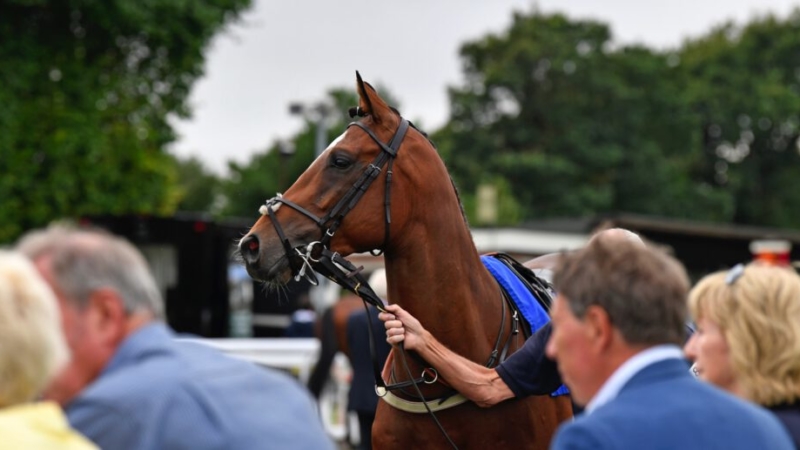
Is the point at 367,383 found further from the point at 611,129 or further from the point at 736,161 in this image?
the point at 736,161

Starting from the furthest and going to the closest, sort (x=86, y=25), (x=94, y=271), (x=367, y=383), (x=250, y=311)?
(x=86, y=25)
(x=250, y=311)
(x=367, y=383)
(x=94, y=271)

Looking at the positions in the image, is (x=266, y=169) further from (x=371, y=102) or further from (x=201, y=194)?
(x=371, y=102)

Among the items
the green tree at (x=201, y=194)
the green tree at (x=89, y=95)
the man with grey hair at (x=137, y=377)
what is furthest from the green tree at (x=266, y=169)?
the man with grey hair at (x=137, y=377)

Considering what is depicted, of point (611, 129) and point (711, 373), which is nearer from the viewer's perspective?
point (711, 373)

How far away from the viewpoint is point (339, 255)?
5457mm

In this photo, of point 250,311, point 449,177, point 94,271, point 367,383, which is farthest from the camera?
point 250,311

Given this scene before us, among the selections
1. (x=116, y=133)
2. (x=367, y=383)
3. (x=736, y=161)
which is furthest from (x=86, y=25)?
(x=736, y=161)

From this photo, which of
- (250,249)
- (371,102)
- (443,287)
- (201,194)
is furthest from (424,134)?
(201,194)

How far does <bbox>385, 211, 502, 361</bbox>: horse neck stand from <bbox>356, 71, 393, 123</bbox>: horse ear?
1.79 ft

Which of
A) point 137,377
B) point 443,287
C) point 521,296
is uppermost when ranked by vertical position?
point 137,377

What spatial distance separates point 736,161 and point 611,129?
735 centimetres

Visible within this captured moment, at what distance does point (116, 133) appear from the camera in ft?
92.6

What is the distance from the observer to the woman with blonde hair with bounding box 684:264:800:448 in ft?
10.4

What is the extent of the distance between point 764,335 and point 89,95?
81.0 feet
